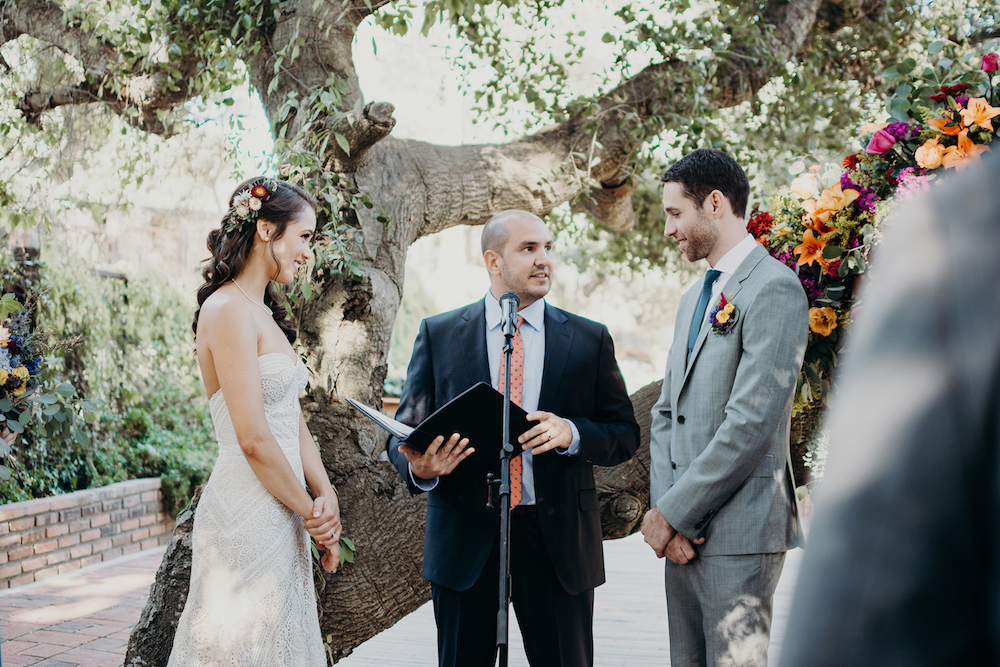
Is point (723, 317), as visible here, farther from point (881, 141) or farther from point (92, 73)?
point (92, 73)

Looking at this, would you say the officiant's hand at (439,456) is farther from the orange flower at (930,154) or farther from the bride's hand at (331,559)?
the orange flower at (930,154)

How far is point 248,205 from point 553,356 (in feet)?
3.66

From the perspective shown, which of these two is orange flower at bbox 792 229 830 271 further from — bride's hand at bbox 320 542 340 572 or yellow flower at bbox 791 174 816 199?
bride's hand at bbox 320 542 340 572

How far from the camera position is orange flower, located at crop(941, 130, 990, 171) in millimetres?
2070

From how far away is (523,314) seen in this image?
110 inches

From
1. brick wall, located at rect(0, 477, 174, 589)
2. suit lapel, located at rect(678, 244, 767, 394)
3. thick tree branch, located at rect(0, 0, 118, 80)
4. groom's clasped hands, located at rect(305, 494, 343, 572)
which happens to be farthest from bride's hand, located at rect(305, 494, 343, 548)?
→ brick wall, located at rect(0, 477, 174, 589)

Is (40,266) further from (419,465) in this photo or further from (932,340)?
(932,340)

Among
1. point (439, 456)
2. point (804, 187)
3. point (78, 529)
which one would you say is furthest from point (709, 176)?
point (78, 529)

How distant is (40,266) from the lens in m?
6.32

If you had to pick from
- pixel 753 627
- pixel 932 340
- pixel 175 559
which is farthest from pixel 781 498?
pixel 175 559

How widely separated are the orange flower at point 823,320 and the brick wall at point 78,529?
5156 mm

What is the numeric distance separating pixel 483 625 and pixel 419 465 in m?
0.58

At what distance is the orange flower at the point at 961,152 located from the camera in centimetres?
207

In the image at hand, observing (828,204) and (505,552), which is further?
(828,204)
